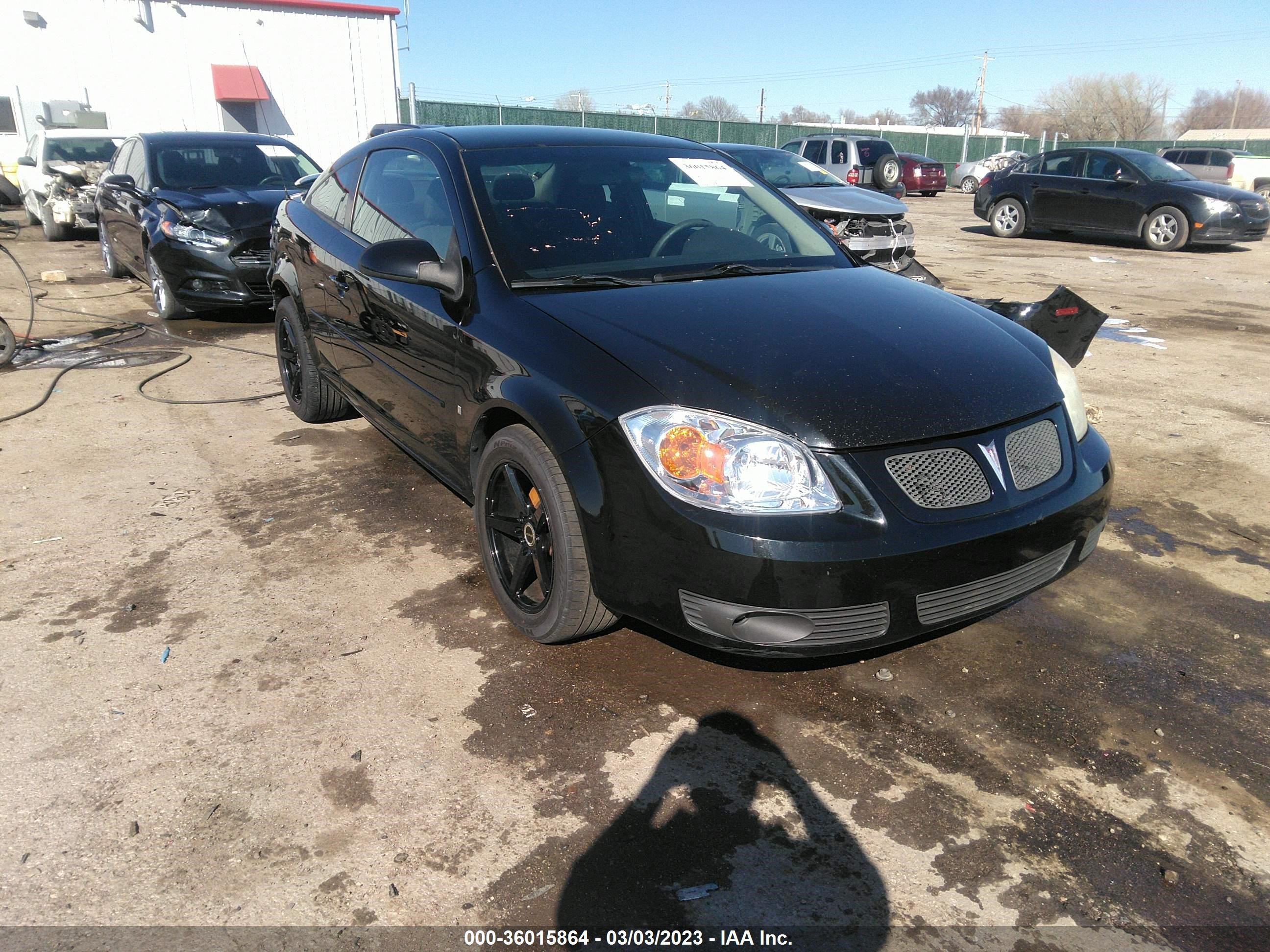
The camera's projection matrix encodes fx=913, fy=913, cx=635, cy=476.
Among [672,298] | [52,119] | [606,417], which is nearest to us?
[606,417]

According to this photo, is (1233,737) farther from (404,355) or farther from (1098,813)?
(404,355)

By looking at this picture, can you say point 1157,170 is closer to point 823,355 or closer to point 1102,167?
point 1102,167

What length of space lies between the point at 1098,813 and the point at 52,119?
2439 cm

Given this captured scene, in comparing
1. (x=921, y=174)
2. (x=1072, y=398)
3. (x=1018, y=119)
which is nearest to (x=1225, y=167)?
(x=921, y=174)

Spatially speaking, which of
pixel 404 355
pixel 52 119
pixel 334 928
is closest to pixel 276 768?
pixel 334 928

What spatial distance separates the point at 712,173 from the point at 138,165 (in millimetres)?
7283

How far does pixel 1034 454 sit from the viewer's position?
2.71 m

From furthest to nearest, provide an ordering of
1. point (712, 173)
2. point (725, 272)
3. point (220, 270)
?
1. point (220, 270)
2. point (712, 173)
3. point (725, 272)

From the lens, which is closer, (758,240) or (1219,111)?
(758,240)

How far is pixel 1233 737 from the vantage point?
268cm

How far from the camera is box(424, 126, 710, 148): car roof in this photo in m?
3.72

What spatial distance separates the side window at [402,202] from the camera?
3.51m

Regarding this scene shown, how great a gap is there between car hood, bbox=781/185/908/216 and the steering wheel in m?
5.10

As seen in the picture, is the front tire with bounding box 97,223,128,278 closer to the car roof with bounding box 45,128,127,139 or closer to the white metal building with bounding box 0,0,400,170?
the car roof with bounding box 45,128,127,139
